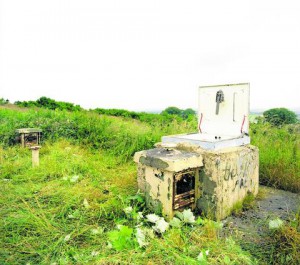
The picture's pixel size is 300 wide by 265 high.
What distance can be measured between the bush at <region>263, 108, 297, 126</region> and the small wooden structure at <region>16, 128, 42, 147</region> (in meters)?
5.65

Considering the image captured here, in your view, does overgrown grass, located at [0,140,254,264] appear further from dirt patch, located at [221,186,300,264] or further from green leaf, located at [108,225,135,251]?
dirt patch, located at [221,186,300,264]

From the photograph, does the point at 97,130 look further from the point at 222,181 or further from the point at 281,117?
the point at 281,117

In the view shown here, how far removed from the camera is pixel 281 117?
23.6ft

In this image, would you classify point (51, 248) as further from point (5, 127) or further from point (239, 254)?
point (5, 127)

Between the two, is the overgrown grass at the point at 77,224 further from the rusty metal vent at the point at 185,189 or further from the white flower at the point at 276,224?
the white flower at the point at 276,224

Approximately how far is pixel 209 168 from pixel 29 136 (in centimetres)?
513

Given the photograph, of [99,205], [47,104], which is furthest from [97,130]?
[47,104]

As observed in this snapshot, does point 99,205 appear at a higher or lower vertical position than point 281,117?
lower

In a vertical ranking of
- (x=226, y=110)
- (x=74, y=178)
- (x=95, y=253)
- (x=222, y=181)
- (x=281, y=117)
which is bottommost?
(x=95, y=253)

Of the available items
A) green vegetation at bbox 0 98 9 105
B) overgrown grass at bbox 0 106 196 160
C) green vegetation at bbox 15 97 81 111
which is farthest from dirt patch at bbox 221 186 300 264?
green vegetation at bbox 0 98 9 105

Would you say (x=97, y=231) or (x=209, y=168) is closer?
(x=97, y=231)

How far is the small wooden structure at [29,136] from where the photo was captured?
6.48m

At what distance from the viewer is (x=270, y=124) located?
6.08m

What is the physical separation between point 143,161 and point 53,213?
1.21 m
